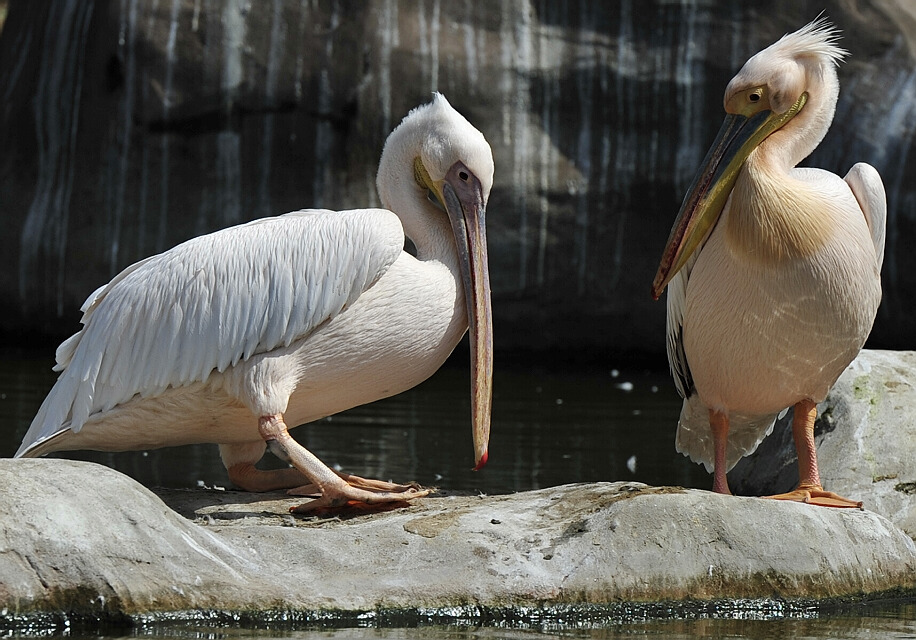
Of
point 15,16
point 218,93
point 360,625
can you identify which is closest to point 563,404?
point 218,93

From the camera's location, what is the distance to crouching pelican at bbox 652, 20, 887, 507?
4.93 meters

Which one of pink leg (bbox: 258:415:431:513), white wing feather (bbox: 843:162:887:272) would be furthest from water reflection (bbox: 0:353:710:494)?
white wing feather (bbox: 843:162:887:272)

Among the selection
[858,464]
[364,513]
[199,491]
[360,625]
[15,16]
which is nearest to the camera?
[360,625]

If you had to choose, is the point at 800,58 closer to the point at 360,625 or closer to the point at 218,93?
the point at 360,625

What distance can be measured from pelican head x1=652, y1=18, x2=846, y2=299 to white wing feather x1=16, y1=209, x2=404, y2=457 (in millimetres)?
1260

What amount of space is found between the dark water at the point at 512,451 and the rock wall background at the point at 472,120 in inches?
44.8

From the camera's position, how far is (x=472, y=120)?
1173 cm

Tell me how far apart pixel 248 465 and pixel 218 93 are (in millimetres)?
7532

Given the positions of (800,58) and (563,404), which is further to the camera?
(563,404)

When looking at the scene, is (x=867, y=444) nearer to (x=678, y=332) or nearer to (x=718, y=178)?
(x=678, y=332)

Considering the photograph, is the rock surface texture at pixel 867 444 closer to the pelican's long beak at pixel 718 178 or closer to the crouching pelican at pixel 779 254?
the crouching pelican at pixel 779 254

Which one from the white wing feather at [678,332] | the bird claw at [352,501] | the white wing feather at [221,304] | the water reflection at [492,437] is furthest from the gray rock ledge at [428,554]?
the water reflection at [492,437]

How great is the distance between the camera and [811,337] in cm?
501

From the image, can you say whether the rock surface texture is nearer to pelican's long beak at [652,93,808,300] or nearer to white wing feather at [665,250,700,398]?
white wing feather at [665,250,700,398]
